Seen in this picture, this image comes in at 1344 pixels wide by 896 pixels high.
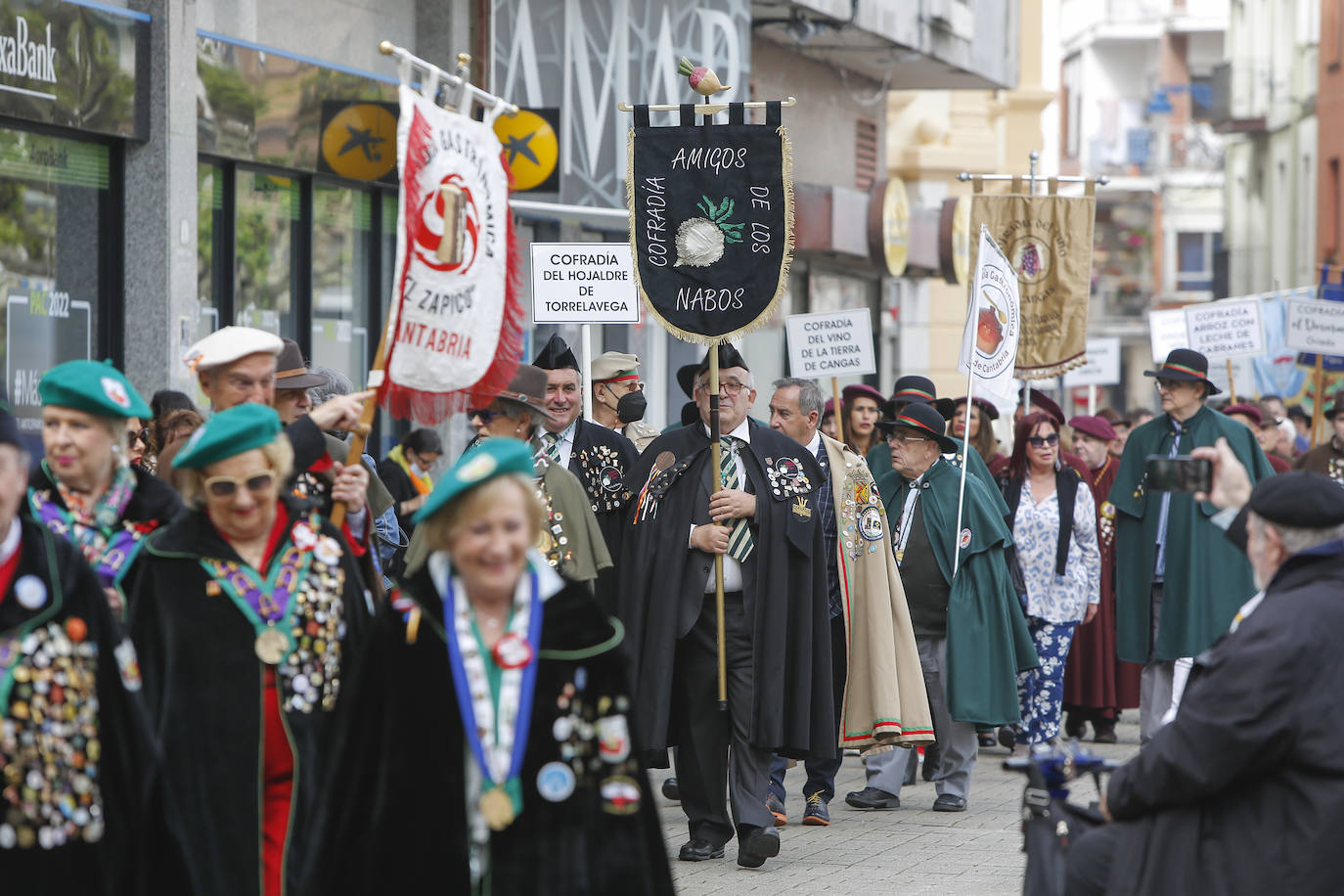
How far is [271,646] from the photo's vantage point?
5465mm

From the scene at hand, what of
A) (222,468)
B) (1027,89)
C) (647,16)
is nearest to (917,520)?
(222,468)

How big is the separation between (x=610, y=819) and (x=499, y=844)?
0.26 meters

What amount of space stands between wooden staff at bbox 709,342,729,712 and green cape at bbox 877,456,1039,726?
2178mm

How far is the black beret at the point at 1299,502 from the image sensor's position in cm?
545

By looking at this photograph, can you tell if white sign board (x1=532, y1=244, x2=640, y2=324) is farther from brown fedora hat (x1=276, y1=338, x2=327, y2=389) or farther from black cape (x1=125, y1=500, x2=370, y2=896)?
black cape (x1=125, y1=500, x2=370, y2=896)

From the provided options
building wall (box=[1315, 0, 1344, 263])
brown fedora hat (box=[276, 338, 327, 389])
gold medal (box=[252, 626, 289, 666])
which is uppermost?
building wall (box=[1315, 0, 1344, 263])

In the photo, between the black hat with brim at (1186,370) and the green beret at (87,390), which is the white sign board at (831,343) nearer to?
the black hat with brim at (1186,370)

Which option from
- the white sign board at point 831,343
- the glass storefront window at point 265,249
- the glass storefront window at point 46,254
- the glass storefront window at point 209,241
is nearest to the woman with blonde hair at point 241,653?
the glass storefront window at point 46,254

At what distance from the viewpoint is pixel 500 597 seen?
4730mm

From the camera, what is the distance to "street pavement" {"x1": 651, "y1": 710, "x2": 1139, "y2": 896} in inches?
341

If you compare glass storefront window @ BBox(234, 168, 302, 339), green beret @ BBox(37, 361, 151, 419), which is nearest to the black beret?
green beret @ BBox(37, 361, 151, 419)

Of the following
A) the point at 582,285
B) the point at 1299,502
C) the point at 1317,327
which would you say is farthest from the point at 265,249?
the point at 1299,502

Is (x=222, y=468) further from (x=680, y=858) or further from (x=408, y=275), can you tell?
(x=680, y=858)

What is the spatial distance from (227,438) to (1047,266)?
1163 cm
